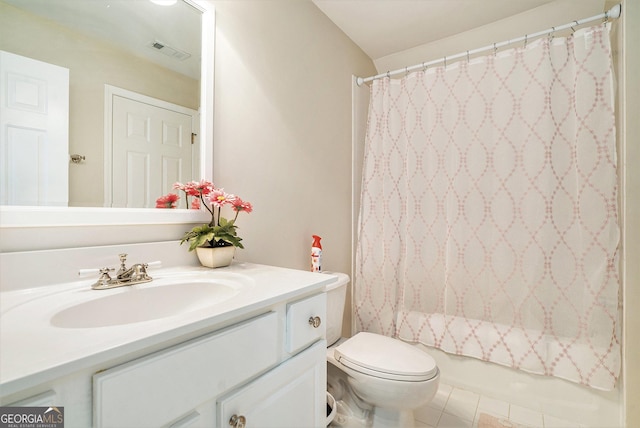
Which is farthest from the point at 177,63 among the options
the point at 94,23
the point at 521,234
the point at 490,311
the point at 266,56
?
the point at 490,311

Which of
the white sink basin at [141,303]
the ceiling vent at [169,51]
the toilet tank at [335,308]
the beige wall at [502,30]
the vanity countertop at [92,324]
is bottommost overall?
the toilet tank at [335,308]

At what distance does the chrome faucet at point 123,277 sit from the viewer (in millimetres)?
830

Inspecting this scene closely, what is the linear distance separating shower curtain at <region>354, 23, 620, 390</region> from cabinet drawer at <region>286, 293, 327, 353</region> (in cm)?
112

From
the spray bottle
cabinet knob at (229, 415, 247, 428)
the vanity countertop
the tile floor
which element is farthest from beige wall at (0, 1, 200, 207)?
the tile floor

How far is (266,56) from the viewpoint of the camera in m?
1.47

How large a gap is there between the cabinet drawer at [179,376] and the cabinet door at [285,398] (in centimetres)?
4

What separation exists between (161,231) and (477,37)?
222 centimetres

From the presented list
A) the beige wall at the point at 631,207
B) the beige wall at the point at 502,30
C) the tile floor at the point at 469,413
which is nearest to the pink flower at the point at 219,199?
the tile floor at the point at 469,413

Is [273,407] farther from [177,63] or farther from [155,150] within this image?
[177,63]

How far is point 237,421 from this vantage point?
0.67m

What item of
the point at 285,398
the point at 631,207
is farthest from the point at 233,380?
the point at 631,207

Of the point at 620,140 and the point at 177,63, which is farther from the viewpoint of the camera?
the point at 620,140

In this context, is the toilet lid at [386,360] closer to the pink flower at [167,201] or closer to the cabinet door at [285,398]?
the cabinet door at [285,398]

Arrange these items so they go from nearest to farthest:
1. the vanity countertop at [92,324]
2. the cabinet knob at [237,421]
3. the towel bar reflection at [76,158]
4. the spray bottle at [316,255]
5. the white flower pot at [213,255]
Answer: the vanity countertop at [92,324] < the cabinet knob at [237,421] < the towel bar reflection at [76,158] < the white flower pot at [213,255] < the spray bottle at [316,255]
